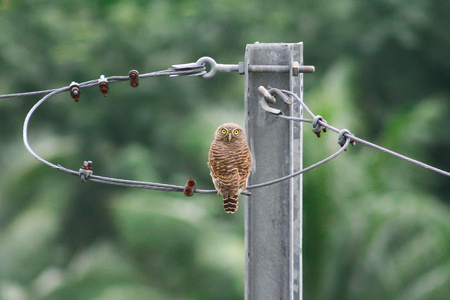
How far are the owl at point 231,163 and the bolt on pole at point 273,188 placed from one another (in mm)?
63

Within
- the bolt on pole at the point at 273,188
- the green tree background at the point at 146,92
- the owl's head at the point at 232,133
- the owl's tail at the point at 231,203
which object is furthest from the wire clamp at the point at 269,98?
the green tree background at the point at 146,92

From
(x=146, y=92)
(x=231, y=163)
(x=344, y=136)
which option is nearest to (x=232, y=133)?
(x=231, y=163)

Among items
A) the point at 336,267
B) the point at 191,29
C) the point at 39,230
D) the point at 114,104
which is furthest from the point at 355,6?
the point at 336,267

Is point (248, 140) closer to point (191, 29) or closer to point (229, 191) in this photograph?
point (229, 191)

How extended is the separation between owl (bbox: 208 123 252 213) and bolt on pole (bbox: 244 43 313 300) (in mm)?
63

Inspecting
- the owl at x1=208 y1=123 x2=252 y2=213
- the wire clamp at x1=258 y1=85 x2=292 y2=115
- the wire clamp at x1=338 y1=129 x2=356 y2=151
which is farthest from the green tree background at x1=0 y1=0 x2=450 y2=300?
the wire clamp at x1=338 y1=129 x2=356 y2=151

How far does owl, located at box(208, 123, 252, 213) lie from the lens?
12.6 feet

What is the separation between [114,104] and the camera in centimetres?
1303

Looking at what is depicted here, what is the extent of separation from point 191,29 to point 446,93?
151 inches

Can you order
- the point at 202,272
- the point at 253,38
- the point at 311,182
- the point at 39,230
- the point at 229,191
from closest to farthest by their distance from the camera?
the point at 229,191
the point at 311,182
the point at 202,272
the point at 39,230
the point at 253,38

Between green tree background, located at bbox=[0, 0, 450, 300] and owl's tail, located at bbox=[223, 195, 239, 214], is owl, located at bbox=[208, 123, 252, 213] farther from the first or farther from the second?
green tree background, located at bbox=[0, 0, 450, 300]

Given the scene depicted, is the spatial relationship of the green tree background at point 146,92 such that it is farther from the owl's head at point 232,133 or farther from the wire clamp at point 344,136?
the wire clamp at point 344,136

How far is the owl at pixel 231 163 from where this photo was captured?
3834 millimetres

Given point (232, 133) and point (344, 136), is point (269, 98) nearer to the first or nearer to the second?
point (232, 133)
